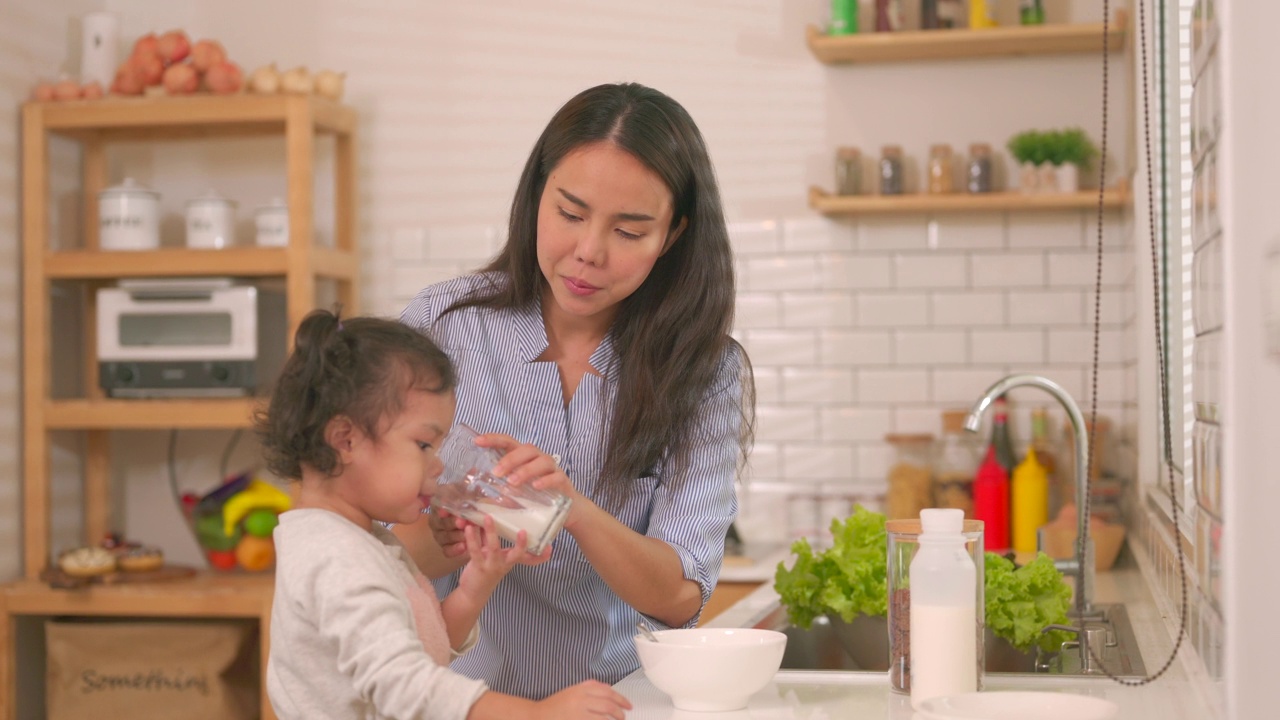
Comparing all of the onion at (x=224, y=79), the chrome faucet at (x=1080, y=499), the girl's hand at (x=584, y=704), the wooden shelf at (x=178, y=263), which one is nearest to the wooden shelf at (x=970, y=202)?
the chrome faucet at (x=1080, y=499)

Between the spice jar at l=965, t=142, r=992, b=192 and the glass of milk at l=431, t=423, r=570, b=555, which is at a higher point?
the spice jar at l=965, t=142, r=992, b=192

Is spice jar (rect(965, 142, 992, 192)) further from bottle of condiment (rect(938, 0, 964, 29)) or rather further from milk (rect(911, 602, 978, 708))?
milk (rect(911, 602, 978, 708))

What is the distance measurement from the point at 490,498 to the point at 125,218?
2.84m

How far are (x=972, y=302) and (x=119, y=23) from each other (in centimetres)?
269

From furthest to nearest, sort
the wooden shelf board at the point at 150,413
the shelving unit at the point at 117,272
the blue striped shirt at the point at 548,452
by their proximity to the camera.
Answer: the wooden shelf board at the point at 150,413, the shelving unit at the point at 117,272, the blue striped shirt at the point at 548,452

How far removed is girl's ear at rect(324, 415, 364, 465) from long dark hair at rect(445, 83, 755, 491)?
0.48 meters

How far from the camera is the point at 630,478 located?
181cm

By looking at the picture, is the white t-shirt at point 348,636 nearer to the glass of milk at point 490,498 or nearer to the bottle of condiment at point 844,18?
the glass of milk at point 490,498

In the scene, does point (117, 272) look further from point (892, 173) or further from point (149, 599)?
point (892, 173)

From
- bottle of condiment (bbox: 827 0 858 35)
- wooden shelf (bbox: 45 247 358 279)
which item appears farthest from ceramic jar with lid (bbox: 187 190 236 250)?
bottle of condiment (bbox: 827 0 858 35)

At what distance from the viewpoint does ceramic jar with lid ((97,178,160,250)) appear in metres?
3.89

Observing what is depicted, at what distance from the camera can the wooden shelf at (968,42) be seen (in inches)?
140

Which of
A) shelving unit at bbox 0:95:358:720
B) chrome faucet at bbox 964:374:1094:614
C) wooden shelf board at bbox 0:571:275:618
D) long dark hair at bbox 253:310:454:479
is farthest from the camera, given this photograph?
shelving unit at bbox 0:95:358:720

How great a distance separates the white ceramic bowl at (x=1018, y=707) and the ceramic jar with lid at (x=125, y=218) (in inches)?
124
